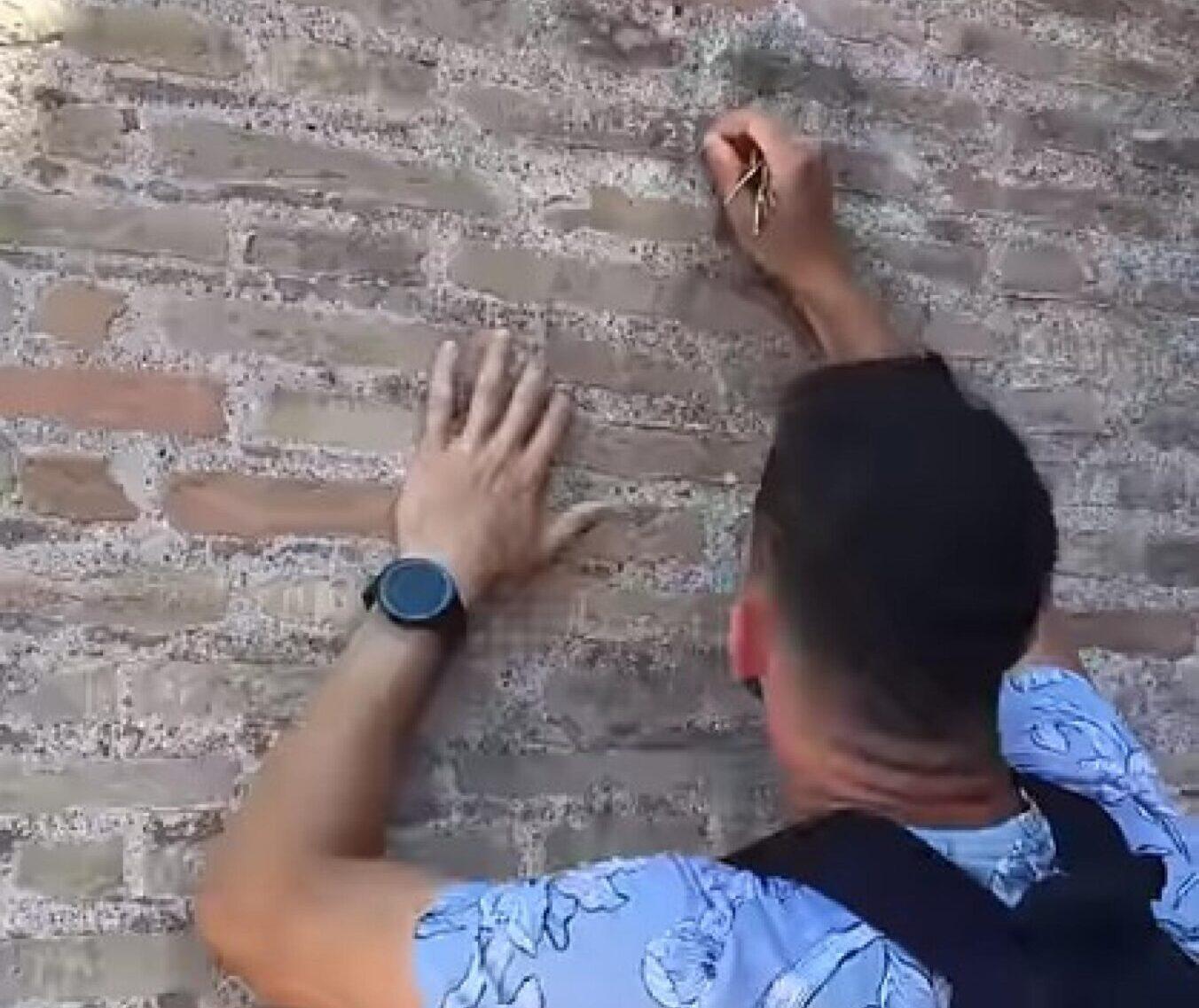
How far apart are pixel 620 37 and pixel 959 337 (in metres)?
0.47

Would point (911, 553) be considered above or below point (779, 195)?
below

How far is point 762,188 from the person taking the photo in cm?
220

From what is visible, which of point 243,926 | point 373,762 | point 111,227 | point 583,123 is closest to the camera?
point 243,926

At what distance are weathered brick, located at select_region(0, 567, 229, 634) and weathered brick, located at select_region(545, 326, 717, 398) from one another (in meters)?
0.39

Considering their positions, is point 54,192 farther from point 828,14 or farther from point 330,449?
point 828,14

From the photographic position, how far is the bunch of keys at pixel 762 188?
2189 mm

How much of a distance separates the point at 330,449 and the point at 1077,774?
2.31ft

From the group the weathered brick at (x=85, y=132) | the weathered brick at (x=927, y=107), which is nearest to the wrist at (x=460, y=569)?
the weathered brick at (x=85, y=132)

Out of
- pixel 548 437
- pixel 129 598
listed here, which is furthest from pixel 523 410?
pixel 129 598

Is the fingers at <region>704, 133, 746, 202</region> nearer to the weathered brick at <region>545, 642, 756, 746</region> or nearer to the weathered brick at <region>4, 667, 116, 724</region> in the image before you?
the weathered brick at <region>545, 642, 756, 746</region>

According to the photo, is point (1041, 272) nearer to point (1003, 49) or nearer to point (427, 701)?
point (1003, 49)

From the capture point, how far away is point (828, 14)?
2277 mm

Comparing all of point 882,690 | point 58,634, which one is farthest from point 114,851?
point 882,690

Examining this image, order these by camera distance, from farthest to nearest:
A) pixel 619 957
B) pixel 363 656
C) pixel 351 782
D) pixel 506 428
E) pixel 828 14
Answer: pixel 828 14
pixel 506 428
pixel 363 656
pixel 351 782
pixel 619 957
